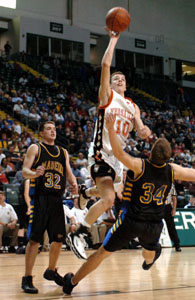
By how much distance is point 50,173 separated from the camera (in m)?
5.57

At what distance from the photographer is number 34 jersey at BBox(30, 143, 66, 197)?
553 cm

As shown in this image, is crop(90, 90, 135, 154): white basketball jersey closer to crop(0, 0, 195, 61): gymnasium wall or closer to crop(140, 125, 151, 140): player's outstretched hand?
crop(140, 125, 151, 140): player's outstretched hand

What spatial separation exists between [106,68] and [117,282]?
2669 millimetres

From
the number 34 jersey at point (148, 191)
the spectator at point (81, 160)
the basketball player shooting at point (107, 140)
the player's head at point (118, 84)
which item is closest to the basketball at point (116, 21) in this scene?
the basketball player shooting at point (107, 140)

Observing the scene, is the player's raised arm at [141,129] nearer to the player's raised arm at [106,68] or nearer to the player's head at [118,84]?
the player's head at [118,84]

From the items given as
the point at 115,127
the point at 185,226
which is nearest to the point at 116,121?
the point at 115,127

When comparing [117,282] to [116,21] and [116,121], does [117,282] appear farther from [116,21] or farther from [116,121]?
[116,21]

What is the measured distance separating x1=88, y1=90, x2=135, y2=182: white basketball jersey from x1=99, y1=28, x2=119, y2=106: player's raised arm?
86 millimetres

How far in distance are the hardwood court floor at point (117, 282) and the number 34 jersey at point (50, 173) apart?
113 centimetres

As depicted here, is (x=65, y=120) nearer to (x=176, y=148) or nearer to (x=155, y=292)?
(x=176, y=148)

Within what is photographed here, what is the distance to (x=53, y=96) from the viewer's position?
23141 mm

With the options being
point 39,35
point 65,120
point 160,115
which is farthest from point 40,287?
point 39,35

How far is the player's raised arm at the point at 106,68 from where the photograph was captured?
4.98 metres

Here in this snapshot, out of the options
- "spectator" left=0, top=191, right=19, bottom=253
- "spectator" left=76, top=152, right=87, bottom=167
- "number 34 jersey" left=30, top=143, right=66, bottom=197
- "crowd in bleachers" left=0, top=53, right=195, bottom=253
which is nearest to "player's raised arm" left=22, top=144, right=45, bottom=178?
"number 34 jersey" left=30, top=143, right=66, bottom=197
